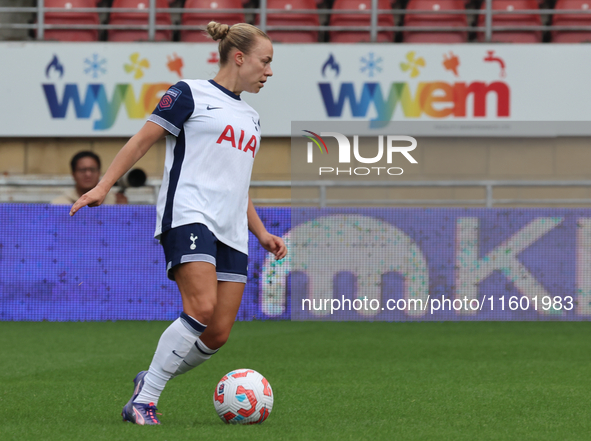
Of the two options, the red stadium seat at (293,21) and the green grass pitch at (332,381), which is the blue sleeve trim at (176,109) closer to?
the green grass pitch at (332,381)

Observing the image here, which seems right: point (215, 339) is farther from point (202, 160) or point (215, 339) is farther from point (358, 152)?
point (358, 152)

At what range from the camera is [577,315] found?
8844 mm

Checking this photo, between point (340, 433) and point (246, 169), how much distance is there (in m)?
1.13

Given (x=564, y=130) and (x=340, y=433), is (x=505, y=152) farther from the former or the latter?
(x=340, y=433)

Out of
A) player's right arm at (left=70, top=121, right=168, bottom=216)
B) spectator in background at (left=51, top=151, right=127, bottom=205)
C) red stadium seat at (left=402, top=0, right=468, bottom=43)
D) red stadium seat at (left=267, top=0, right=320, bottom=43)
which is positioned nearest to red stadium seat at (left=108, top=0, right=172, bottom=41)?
red stadium seat at (left=267, top=0, right=320, bottom=43)

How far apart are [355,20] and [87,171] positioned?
5.36m

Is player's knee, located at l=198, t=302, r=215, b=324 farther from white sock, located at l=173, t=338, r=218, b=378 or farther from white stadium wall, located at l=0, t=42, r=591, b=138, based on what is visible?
white stadium wall, located at l=0, t=42, r=591, b=138

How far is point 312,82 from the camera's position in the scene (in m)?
10.9

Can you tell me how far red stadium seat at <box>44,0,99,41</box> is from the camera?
11.8m

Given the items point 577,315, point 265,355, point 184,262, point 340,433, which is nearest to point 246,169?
point 184,262

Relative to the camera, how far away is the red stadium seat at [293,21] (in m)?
11.8

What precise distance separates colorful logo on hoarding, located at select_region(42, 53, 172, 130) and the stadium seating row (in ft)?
3.30

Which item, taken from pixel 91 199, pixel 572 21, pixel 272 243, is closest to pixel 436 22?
pixel 572 21

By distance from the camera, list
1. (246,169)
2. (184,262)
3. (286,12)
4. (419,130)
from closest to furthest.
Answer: (184,262) → (246,169) → (419,130) → (286,12)
